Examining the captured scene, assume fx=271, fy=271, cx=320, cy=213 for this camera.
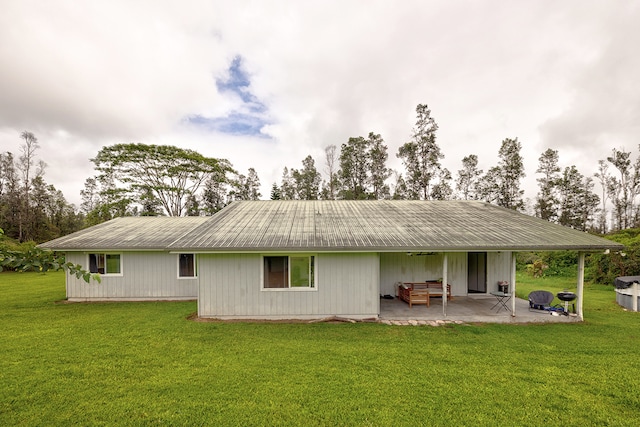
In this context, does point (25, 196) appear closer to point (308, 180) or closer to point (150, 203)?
point (150, 203)

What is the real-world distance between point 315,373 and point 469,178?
94.9ft

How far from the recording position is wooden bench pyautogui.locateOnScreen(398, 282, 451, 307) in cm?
889

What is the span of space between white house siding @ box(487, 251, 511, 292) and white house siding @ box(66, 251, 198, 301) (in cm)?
1165

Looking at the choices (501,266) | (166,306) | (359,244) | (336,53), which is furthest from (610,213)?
(166,306)

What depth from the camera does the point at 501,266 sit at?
10883 mm

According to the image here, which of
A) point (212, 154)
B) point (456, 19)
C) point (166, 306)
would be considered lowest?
point (166, 306)

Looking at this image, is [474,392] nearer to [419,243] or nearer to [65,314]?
[419,243]

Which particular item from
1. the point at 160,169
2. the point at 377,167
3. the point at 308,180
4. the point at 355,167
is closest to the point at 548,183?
the point at 377,167

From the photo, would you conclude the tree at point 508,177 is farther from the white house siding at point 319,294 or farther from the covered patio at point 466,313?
the white house siding at point 319,294

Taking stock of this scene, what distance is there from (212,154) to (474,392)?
27812 millimetres

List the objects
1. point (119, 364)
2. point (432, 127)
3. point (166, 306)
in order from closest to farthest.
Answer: point (119, 364), point (166, 306), point (432, 127)

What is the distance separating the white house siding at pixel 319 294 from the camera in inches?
310

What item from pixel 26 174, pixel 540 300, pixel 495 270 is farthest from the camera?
pixel 26 174

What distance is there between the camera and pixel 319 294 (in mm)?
7875
